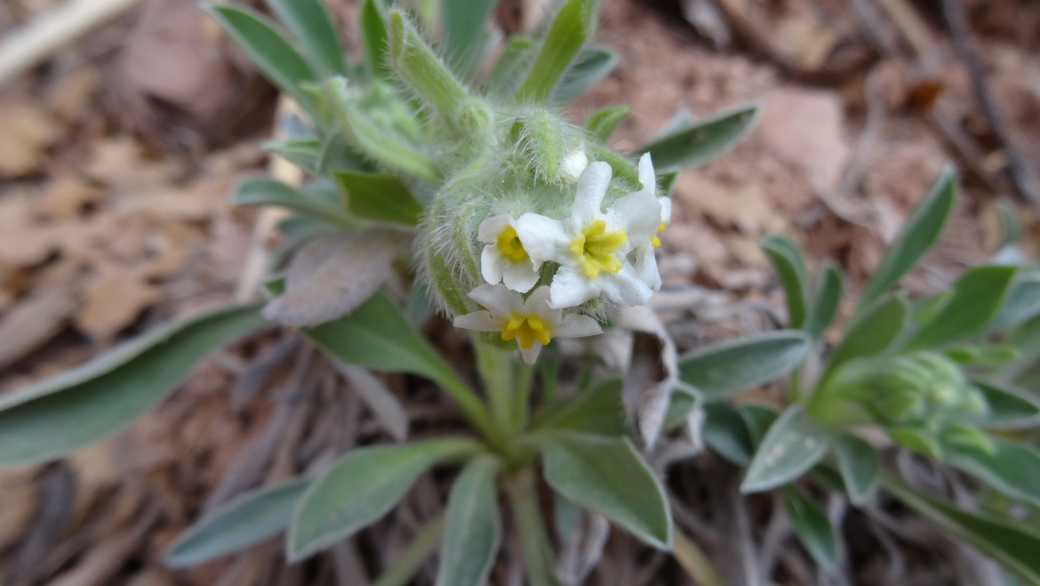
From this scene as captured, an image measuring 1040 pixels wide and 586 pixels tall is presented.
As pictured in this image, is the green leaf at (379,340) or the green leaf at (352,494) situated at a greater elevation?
the green leaf at (379,340)

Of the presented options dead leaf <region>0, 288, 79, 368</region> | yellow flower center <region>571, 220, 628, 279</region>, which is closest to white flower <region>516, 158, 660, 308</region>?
yellow flower center <region>571, 220, 628, 279</region>

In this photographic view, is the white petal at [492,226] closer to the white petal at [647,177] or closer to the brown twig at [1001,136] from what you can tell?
the white petal at [647,177]

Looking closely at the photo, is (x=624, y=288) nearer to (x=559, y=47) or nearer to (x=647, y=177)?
(x=647, y=177)

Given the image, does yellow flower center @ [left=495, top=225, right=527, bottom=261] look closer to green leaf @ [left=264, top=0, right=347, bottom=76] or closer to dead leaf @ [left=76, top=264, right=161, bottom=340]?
green leaf @ [left=264, top=0, right=347, bottom=76]

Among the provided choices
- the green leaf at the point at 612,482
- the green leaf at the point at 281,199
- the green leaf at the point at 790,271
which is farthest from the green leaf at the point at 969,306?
the green leaf at the point at 281,199

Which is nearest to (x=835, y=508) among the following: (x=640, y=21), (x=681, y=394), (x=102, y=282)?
(x=681, y=394)
